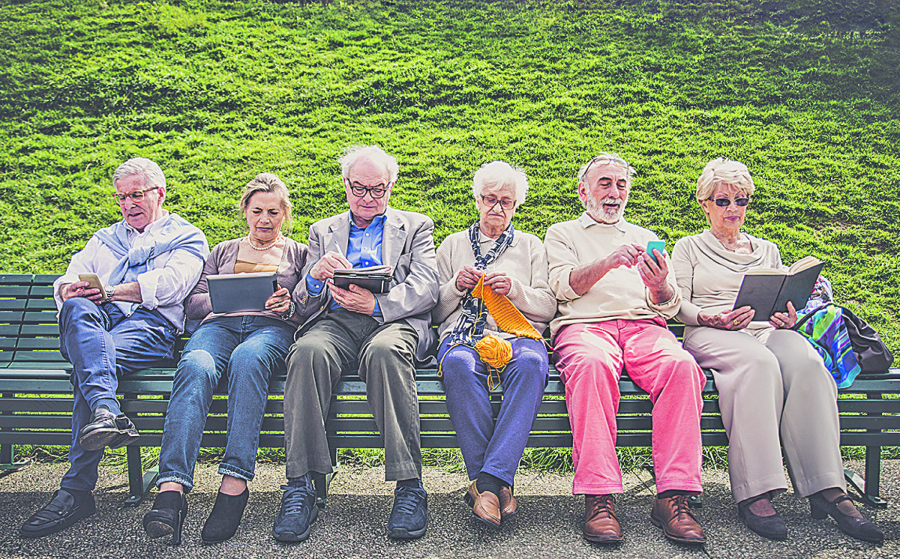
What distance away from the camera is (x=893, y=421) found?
3018 millimetres

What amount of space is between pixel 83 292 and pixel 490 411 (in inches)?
92.9

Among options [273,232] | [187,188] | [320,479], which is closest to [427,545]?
[320,479]

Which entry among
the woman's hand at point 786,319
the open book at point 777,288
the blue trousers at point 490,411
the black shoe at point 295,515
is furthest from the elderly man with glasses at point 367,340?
the woman's hand at point 786,319

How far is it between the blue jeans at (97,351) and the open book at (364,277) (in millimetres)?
1110

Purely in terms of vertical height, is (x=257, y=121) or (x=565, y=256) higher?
(x=257, y=121)

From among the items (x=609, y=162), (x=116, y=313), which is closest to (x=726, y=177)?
(x=609, y=162)

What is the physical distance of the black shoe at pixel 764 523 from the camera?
107 inches

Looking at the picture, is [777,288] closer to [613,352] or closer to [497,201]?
[613,352]

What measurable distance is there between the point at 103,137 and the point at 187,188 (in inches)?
77.1

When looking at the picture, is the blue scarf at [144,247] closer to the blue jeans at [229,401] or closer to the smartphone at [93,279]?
the smartphone at [93,279]

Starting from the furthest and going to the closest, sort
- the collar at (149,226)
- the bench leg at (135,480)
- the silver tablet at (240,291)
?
the collar at (149,226)
the silver tablet at (240,291)
the bench leg at (135,480)

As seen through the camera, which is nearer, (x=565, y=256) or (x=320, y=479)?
(x=320, y=479)

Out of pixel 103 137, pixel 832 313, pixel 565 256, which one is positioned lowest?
pixel 832 313

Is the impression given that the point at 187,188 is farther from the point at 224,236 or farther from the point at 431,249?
the point at 431,249
